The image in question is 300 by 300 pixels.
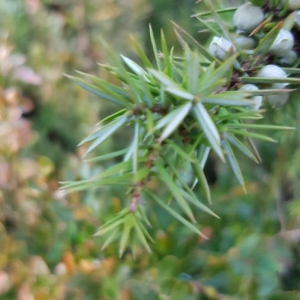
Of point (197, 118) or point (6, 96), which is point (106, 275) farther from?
point (197, 118)

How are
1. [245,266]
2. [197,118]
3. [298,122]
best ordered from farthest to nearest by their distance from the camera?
[245,266], [298,122], [197,118]

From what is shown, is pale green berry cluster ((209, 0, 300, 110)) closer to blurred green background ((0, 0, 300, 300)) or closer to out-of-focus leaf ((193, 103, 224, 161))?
out-of-focus leaf ((193, 103, 224, 161))

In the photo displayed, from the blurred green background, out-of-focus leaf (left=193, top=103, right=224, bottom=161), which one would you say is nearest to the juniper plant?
out-of-focus leaf (left=193, top=103, right=224, bottom=161)

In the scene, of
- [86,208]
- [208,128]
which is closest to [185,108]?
[208,128]

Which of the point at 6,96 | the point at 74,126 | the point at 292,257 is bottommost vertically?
the point at 292,257

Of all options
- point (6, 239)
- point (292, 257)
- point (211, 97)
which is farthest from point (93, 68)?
point (211, 97)

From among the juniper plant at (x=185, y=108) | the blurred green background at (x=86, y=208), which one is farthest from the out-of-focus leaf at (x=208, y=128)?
the blurred green background at (x=86, y=208)

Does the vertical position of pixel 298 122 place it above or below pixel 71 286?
above
